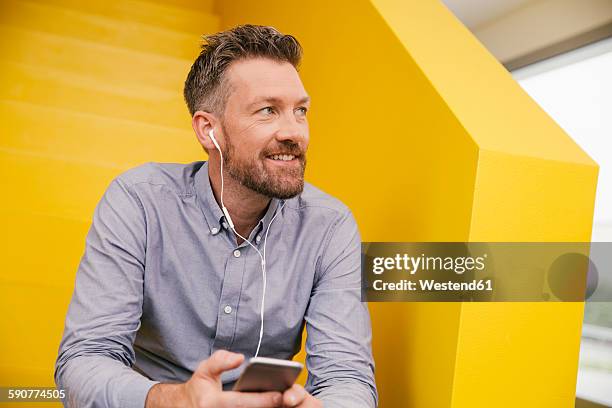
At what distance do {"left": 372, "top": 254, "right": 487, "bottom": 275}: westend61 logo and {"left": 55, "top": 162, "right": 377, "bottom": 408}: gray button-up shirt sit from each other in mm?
111

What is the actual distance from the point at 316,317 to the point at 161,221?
1.47 feet

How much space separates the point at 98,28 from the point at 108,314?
255 cm

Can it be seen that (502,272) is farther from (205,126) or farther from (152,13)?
(152,13)

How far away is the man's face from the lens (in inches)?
64.9

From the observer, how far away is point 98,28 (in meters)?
3.60

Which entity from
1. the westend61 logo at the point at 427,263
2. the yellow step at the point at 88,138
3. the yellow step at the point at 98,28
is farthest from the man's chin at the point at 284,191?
the yellow step at the point at 98,28

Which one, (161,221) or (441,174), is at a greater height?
(441,174)

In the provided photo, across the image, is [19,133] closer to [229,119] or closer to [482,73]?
[229,119]

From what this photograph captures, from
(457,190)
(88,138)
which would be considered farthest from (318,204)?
(88,138)

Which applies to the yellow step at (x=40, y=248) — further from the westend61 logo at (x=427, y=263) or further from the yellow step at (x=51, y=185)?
the westend61 logo at (x=427, y=263)

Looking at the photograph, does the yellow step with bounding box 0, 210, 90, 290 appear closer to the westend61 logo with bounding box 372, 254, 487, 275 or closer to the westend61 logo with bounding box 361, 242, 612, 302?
the westend61 logo with bounding box 372, 254, 487, 275

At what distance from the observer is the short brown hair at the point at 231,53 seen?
175 cm

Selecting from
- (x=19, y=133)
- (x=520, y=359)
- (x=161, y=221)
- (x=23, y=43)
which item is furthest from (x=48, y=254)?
(x=520, y=359)

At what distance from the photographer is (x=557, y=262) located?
1.55 meters
